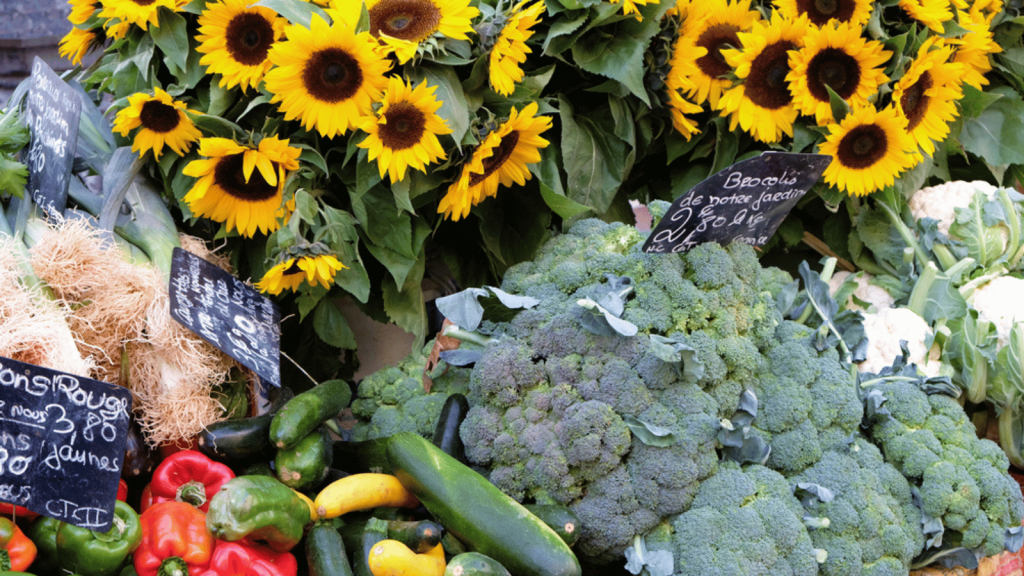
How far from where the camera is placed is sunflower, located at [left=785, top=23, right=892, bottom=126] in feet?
4.90

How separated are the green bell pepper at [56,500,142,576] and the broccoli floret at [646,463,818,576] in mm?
778

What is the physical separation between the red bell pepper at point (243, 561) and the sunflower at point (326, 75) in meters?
0.69

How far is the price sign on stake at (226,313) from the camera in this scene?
1.26m

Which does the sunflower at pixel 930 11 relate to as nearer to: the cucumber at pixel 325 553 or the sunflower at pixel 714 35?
the sunflower at pixel 714 35

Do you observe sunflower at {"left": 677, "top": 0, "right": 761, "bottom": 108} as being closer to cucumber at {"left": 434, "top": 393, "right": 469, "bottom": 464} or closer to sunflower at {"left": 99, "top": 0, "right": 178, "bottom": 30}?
cucumber at {"left": 434, "top": 393, "right": 469, "bottom": 464}

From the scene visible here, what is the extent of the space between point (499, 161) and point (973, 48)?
1113mm

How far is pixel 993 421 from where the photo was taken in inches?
61.9

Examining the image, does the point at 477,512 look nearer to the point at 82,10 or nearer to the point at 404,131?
the point at 404,131

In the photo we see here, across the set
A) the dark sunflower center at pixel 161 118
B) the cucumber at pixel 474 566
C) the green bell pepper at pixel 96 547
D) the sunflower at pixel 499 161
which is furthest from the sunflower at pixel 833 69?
the green bell pepper at pixel 96 547

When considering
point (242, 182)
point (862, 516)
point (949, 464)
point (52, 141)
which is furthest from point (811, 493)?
point (52, 141)

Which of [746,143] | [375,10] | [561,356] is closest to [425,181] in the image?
[375,10]

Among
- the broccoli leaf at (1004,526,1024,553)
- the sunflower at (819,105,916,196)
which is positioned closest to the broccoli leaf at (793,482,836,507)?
the broccoli leaf at (1004,526,1024,553)

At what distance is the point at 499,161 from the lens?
1433 mm

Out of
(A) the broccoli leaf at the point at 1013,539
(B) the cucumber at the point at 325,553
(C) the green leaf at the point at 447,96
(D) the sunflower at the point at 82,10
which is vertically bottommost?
(A) the broccoli leaf at the point at 1013,539
